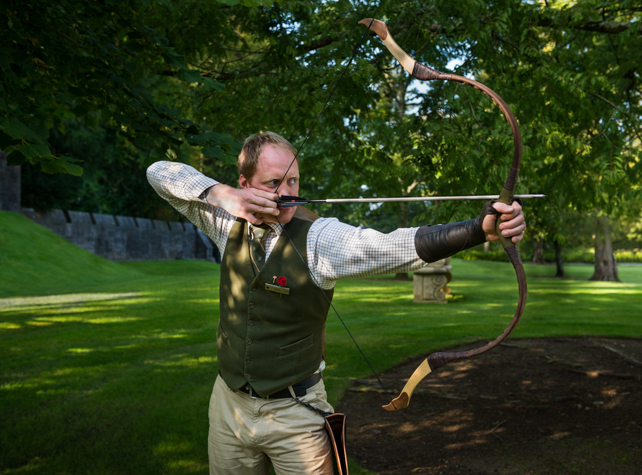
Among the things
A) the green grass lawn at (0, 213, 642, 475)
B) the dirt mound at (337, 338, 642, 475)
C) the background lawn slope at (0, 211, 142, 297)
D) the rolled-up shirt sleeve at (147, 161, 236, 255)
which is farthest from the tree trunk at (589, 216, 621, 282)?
the rolled-up shirt sleeve at (147, 161, 236, 255)

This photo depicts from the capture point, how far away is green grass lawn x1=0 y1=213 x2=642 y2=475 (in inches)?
162

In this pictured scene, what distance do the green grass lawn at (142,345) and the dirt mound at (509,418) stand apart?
784mm

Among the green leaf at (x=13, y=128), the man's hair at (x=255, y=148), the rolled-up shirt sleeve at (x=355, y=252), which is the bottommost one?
the rolled-up shirt sleeve at (x=355, y=252)

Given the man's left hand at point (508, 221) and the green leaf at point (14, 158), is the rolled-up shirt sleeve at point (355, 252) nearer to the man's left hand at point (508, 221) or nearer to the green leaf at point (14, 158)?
the man's left hand at point (508, 221)

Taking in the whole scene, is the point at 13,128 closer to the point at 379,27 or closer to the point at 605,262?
the point at 379,27

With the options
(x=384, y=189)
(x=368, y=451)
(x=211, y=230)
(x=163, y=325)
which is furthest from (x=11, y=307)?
(x=211, y=230)

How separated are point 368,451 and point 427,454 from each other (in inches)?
18.5

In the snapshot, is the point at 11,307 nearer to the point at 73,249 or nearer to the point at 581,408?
the point at 73,249

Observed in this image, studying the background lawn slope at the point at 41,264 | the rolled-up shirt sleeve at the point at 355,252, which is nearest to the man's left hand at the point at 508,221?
the rolled-up shirt sleeve at the point at 355,252

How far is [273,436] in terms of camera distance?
190 cm

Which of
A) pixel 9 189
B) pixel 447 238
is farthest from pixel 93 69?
pixel 9 189

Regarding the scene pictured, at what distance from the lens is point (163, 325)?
8.77 metres

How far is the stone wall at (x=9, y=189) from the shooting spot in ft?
61.2

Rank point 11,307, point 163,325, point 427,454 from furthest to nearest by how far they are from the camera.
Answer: point 11,307 < point 163,325 < point 427,454
